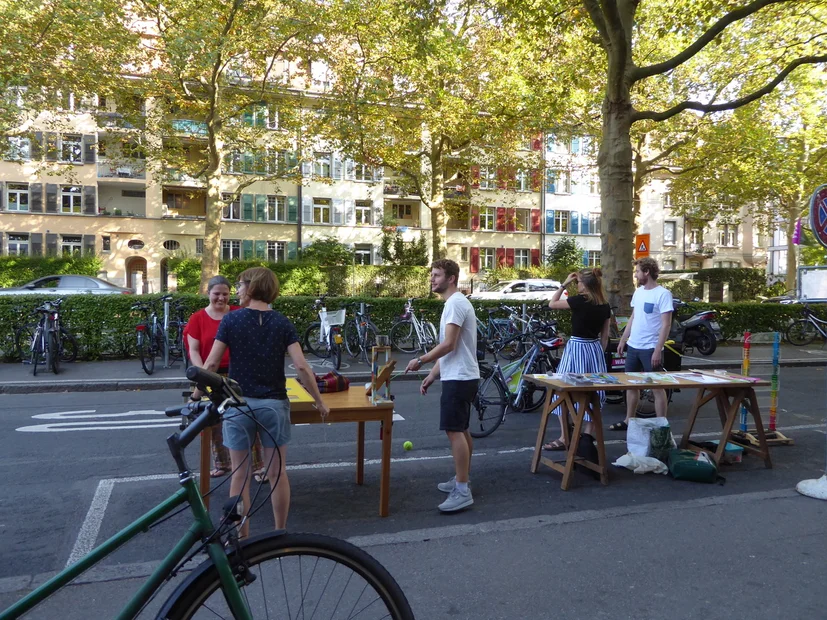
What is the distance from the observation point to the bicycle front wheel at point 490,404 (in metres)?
7.93

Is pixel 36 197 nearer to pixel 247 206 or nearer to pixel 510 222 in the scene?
pixel 247 206

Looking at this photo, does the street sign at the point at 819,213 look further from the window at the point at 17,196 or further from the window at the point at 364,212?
the window at the point at 17,196

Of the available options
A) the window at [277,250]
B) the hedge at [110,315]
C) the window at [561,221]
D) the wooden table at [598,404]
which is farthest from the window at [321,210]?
the wooden table at [598,404]

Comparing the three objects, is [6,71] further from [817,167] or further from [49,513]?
[817,167]

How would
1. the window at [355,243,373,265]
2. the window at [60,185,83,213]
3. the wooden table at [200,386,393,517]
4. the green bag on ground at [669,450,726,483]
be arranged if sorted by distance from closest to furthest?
the wooden table at [200,386,393,517] → the green bag on ground at [669,450,726,483] → the window at [60,185,83,213] → the window at [355,243,373,265]

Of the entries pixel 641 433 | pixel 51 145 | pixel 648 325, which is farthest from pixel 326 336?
pixel 51 145

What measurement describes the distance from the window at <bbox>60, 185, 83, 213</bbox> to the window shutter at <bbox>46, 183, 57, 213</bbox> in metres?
0.39

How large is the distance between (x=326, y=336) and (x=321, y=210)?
32940mm

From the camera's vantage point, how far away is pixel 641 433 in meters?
6.32

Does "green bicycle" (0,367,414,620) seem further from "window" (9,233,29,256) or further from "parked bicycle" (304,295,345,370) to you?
"window" (9,233,29,256)

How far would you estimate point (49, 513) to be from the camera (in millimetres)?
5082

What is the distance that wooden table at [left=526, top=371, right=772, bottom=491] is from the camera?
18.7ft

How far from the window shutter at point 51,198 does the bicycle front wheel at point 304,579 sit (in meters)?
45.4

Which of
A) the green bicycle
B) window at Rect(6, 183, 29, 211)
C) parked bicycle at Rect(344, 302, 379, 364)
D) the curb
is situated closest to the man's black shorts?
the green bicycle
